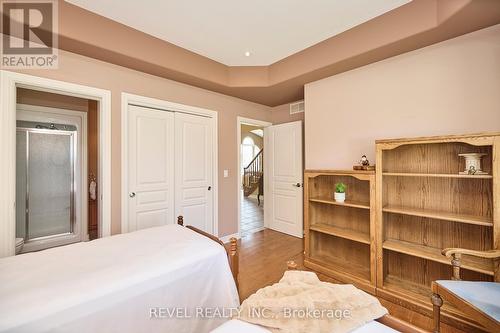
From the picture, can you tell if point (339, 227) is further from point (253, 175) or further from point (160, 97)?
point (253, 175)

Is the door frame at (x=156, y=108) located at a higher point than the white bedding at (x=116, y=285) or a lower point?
higher

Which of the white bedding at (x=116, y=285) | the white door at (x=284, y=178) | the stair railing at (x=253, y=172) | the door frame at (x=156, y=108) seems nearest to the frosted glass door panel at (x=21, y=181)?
the door frame at (x=156, y=108)

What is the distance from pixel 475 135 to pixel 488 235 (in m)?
0.91

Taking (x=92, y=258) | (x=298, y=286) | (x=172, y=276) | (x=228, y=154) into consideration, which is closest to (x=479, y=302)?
(x=298, y=286)

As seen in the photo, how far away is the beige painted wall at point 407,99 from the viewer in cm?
190

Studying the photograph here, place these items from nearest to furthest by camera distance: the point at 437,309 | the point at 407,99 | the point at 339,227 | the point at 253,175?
the point at 437,309
the point at 407,99
the point at 339,227
the point at 253,175

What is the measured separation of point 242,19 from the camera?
2.16 m

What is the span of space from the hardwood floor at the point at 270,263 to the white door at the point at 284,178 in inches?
9.7

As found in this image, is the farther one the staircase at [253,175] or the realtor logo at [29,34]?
the staircase at [253,175]

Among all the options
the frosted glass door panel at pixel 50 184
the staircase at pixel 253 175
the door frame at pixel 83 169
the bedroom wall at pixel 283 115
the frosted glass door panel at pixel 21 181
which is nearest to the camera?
the frosted glass door panel at pixel 21 181

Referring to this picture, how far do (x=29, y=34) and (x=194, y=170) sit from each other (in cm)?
218

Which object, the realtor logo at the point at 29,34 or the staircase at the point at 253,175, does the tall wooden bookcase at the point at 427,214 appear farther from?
the staircase at the point at 253,175

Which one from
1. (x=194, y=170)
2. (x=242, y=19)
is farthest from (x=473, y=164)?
(x=194, y=170)

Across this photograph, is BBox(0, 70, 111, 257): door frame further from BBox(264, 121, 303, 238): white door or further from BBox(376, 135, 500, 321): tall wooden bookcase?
BBox(376, 135, 500, 321): tall wooden bookcase
